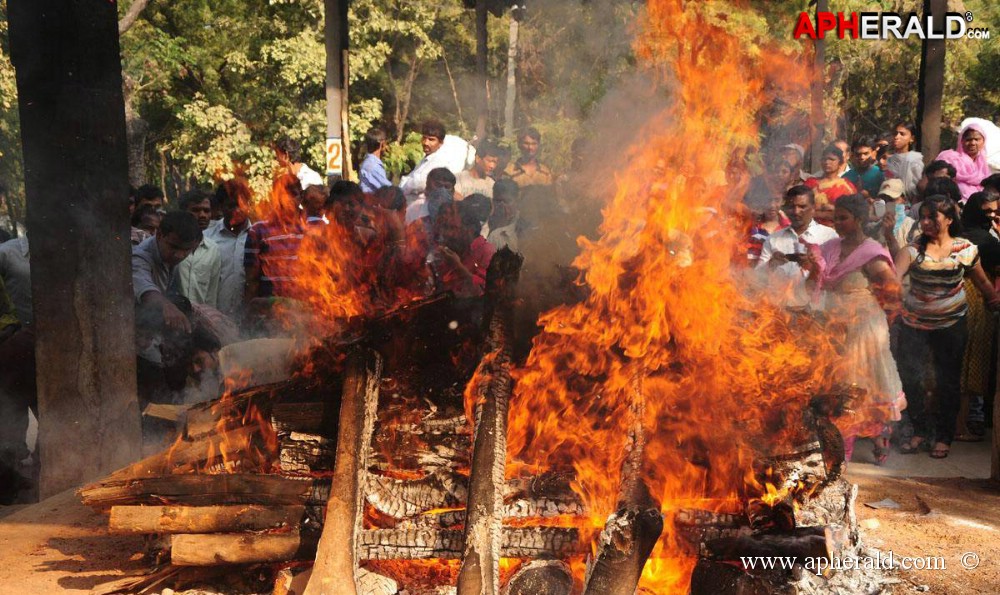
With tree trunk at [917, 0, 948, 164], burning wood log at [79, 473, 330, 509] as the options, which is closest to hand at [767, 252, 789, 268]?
burning wood log at [79, 473, 330, 509]

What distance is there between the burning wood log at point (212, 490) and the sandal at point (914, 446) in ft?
18.5

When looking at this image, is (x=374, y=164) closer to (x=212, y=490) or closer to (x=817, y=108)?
(x=212, y=490)

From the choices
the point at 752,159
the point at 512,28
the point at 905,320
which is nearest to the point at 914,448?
the point at 905,320

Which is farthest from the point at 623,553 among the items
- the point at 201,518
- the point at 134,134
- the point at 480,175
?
the point at 134,134

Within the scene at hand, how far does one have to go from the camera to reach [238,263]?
796 cm

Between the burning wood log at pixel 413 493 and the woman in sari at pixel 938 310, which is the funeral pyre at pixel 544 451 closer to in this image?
the burning wood log at pixel 413 493

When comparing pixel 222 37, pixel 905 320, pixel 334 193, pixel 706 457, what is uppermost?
pixel 222 37

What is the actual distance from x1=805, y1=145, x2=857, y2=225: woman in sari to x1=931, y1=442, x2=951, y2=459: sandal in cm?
267

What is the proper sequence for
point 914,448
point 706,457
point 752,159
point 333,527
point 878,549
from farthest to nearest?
point 752,159 < point 914,448 < point 878,549 < point 706,457 < point 333,527

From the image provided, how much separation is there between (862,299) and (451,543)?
4.61 meters

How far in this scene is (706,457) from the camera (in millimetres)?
4379

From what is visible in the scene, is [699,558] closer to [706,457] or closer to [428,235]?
[706,457]

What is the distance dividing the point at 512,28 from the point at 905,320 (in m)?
19.9

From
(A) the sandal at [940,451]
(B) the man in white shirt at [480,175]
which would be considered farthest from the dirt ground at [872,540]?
(B) the man in white shirt at [480,175]
